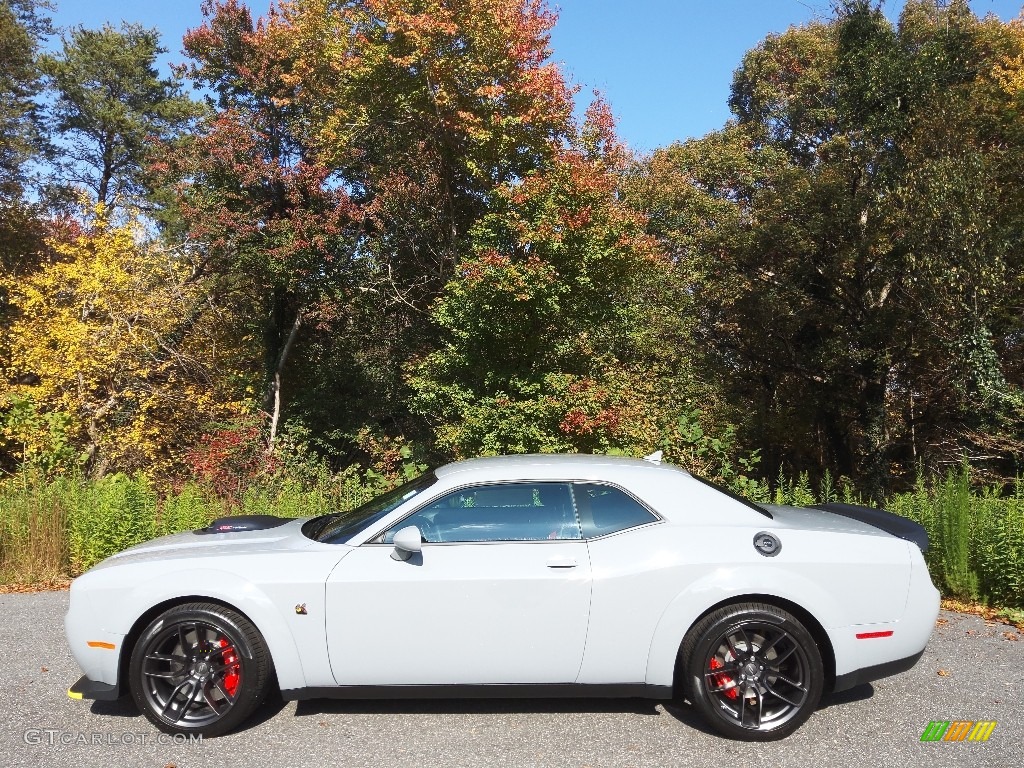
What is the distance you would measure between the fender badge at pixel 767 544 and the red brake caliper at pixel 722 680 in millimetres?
601

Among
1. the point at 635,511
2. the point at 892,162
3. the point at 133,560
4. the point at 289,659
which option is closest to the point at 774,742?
the point at 635,511

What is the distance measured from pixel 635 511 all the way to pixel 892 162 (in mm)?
14204

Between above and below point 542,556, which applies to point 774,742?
below

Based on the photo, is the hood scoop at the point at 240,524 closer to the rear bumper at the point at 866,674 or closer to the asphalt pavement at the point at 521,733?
the asphalt pavement at the point at 521,733

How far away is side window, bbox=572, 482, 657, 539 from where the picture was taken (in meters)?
3.97

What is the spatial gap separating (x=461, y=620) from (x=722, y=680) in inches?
54.0

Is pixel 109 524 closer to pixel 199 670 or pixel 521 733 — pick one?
pixel 199 670

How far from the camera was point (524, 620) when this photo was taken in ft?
12.3

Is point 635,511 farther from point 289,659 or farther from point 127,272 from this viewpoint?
point 127,272

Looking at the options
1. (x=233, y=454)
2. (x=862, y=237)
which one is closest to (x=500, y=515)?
(x=233, y=454)

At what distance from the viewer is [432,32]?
42.3 ft

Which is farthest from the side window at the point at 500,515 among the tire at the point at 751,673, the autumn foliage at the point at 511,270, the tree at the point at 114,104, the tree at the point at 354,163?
the tree at the point at 114,104

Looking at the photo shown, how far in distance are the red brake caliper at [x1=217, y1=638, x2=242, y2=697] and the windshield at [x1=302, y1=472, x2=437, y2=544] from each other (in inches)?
27.5

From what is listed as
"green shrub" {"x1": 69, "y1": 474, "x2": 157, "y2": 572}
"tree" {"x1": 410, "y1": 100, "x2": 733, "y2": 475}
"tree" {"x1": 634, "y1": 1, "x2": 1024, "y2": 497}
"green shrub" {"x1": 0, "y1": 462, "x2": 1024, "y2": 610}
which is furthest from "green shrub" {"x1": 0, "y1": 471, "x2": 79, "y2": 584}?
"tree" {"x1": 634, "y1": 1, "x2": 1024, "y2": 497}
